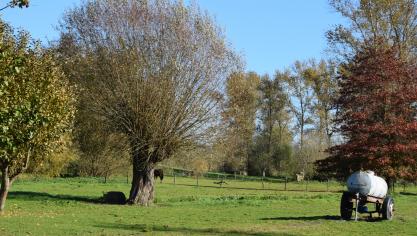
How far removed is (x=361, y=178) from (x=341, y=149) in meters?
14.9

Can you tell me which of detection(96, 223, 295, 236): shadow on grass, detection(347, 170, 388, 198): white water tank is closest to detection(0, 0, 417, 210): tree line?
detection(96, 223, 295, 236): shadow on grass

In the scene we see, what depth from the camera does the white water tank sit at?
21281 mm

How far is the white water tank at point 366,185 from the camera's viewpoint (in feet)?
69.8

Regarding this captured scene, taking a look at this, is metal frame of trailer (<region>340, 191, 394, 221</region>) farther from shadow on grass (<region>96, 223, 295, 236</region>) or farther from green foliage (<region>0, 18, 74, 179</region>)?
green foliage (<region>0, 18, 74, 179</region>)

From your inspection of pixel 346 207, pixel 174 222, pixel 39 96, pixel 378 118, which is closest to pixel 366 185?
pixel 346 207

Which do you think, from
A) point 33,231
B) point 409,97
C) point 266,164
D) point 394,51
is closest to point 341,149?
point 409,97

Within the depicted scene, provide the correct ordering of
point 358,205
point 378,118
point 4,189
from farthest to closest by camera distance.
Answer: point 378,118, point 4,189, point 358,205

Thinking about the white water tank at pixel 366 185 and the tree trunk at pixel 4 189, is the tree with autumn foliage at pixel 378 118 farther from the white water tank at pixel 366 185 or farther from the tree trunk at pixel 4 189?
the tree trunk at pixel 4 189

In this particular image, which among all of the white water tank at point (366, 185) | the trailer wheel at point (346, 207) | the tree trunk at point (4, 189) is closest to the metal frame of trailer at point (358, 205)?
the trailer wheel at point (346, 207)

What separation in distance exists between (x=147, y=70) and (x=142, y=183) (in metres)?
6.55

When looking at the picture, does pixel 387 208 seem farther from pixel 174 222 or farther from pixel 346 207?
pixel 174 222

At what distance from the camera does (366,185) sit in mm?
21297

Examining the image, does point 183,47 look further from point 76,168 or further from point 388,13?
point 76,168

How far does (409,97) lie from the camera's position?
36.4 meters
